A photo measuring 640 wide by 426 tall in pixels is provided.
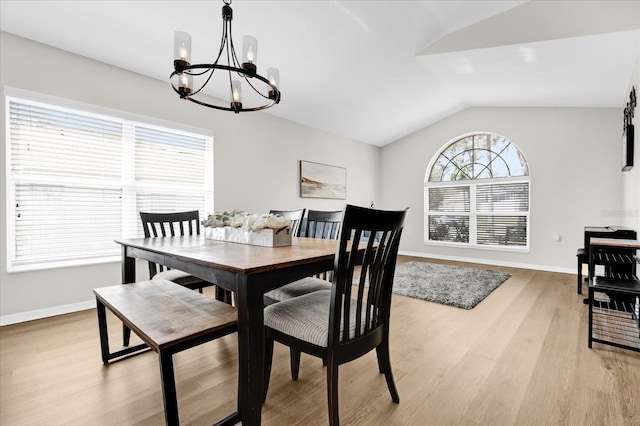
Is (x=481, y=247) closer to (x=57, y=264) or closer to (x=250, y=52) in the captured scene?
(x=250, y=52)

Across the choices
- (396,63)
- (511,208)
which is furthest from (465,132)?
(396,63)

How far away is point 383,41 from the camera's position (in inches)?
128

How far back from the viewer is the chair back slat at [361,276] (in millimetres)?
1158

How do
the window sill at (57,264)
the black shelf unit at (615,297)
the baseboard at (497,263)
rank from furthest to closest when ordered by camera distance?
the baseboard at (497,263) < the window sill at (57,264) < the black shelf unit at (615,297)

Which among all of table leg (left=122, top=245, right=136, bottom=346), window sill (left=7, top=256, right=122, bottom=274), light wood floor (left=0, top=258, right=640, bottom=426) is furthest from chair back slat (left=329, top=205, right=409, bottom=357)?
window sill (left=7, top=256, right=122, bottom=274)

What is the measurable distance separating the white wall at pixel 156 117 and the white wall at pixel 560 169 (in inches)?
114

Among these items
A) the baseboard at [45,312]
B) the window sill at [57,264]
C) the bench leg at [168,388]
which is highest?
the window sill at [57,264]

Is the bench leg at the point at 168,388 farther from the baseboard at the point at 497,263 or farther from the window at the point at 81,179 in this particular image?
the baseboard at the point at 497,263

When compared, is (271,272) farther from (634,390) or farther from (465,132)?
(465,132)

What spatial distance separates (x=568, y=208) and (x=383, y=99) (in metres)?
3.30

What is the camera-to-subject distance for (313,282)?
1.97 metres

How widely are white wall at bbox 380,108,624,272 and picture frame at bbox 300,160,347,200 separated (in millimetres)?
2279

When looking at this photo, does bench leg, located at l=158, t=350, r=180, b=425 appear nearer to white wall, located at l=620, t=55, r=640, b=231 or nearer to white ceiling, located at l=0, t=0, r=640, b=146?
white ceiling, located at l=0, t=0, r=640, b=146

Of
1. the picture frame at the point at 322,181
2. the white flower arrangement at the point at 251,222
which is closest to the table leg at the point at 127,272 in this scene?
the white flower arrangement at the point at 251,222
